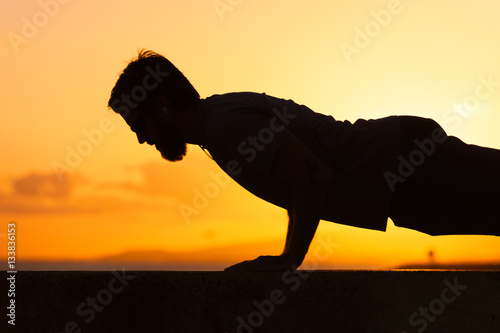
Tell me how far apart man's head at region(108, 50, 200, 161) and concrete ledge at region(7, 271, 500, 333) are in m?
0.86

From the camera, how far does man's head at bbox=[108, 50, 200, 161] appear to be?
272cm

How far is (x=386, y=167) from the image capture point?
2.54 metres

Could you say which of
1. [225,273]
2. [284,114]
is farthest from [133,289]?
[284,114]

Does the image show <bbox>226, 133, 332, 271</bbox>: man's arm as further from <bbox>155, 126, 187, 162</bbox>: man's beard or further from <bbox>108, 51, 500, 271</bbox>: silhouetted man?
<bbox>155, 126, 187, 162</bbox>: man's beard

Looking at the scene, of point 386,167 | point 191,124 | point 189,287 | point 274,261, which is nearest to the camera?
point 189,287

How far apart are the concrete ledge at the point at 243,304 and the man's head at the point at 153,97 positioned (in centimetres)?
86

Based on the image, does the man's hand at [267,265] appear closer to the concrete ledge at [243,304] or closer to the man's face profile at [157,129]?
the concrete ledge at [243,304]

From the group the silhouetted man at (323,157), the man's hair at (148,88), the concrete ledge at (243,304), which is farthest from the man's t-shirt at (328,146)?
the concrete ledge at (243,304)

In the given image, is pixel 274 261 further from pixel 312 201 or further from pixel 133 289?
pixel 133 289

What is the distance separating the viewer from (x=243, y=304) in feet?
6.80

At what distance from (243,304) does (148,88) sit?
1176 mm

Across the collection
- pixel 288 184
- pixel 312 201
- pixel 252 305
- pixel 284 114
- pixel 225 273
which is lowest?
pixel 252 305

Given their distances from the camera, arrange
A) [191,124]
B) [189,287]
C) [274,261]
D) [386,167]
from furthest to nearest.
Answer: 1. [191,124]
2. [386,167]
3. [274,261]
4. [189,287]

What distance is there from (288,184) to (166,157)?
64cm
